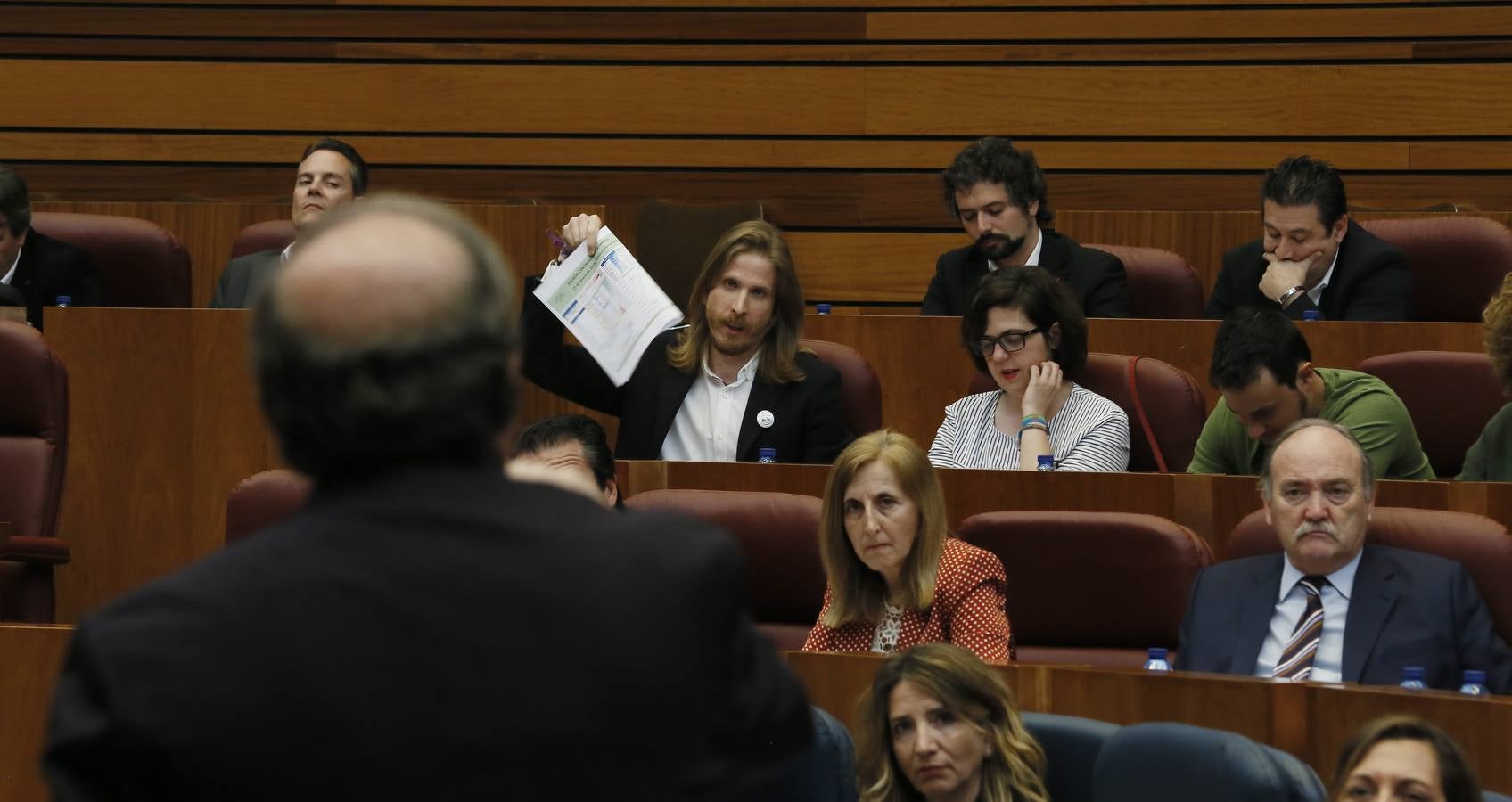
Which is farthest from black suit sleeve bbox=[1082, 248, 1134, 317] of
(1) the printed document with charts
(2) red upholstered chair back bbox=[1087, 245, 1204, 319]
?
(1) the printed document with charts

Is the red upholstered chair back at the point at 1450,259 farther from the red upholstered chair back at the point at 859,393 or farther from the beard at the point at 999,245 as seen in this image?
the red upholstered chair back at the point at 859,393

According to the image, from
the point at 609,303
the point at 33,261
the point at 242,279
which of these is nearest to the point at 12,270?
the point at 33,261

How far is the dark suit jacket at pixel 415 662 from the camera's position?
705mm

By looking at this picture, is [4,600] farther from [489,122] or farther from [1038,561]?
[489,122]

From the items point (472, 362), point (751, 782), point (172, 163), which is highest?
point (172, 163)

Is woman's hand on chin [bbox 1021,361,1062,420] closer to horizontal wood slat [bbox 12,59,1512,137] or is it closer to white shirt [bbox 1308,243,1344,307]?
white shirt [bbox 1308,243,1344,307]

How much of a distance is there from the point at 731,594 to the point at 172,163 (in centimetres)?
450

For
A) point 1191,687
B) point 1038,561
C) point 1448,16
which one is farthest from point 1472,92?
point 1191,687

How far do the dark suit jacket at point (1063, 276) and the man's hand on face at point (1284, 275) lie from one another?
0.25 meters

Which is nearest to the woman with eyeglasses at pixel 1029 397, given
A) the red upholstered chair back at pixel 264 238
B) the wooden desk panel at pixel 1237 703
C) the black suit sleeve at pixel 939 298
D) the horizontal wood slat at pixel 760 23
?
the black suit sleeve at pixel 939 298

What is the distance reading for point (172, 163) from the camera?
4.99m

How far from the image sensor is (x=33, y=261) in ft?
12.3

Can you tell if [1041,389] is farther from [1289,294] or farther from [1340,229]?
[1340,229]

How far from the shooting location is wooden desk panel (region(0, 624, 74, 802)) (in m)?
2.39
